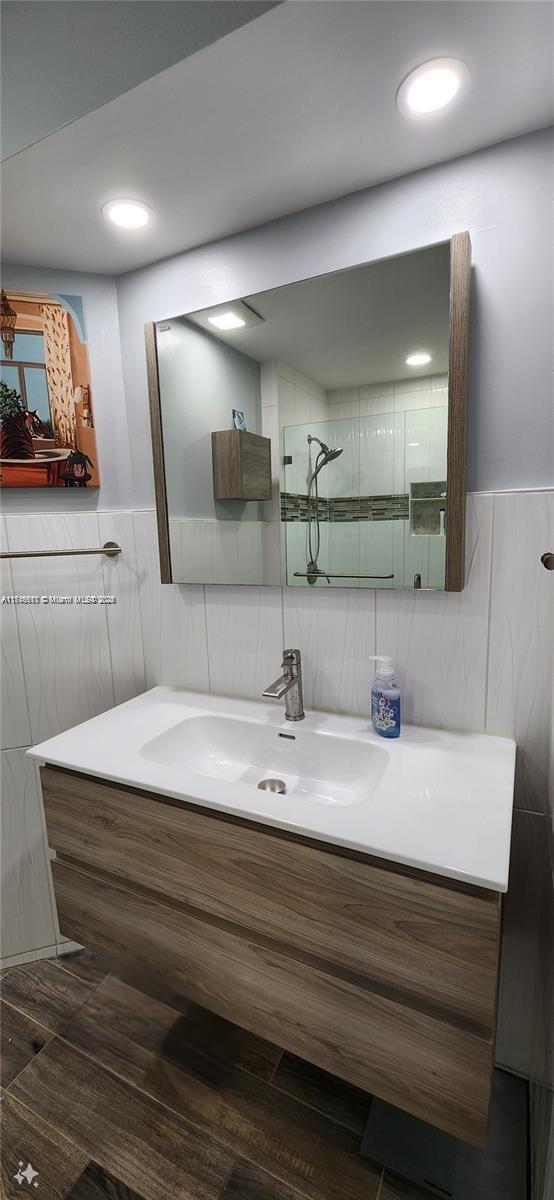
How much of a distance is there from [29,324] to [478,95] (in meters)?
1.15

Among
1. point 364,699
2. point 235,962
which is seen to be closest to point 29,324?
point 364,699

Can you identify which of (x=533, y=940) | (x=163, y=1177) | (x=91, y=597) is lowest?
(x=163, y=1177)

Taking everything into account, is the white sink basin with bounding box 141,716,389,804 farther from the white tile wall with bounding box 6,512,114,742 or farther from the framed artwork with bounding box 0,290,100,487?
the framed artwork with bounding box 0,290,100,487

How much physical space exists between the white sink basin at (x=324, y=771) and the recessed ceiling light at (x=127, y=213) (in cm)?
120

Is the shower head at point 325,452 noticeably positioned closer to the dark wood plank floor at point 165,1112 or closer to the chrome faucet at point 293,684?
the chrome faucet at point 293,684

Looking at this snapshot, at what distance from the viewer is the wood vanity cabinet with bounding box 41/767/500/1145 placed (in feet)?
2.37

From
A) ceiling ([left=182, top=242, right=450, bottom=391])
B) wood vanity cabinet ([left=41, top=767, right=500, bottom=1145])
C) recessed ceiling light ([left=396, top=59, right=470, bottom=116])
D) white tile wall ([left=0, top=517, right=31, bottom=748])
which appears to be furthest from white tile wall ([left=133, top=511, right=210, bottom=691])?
recessed ceiling light ([left=396, top=59, right=470, bottom=116])

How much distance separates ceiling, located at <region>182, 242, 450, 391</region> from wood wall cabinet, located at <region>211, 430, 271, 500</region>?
0.20m

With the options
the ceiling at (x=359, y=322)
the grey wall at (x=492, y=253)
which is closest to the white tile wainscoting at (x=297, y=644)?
the grey wall at (x=492, y=253)

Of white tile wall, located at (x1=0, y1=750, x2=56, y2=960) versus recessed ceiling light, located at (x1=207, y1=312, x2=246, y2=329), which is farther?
white tile wall, located at (x1=0, y1=750, x2=56, y2=960)

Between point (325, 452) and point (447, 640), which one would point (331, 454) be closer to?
point (325, 452)

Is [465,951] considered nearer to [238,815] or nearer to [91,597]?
[238,815]

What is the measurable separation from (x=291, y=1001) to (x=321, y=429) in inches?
44.9

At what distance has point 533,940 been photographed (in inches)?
43.3
